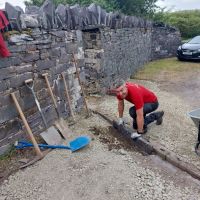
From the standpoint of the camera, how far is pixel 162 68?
14.1 m

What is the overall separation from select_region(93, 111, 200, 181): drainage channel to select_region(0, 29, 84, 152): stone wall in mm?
1596

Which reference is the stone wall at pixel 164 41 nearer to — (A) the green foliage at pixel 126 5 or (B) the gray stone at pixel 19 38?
(A) the green foliage at pixel 126 5

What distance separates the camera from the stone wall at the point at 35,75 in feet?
15.8

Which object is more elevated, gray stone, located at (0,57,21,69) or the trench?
gray stone, located at (0,57,21,69)

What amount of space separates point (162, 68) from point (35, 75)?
9.87 meters

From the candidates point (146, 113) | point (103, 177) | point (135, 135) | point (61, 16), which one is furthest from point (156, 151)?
point (61, 16)

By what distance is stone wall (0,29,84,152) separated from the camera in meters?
4.82

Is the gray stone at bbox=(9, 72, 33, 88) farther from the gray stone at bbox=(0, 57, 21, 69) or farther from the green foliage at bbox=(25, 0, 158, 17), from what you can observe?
the green foliage at bbox=(25, 0, 158, 17)

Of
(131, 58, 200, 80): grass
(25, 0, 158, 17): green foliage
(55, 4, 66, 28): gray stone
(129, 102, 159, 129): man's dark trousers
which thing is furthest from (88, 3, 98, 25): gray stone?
(25, 0, 158, 17): green foliage

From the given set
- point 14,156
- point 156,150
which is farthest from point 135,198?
point 14,156

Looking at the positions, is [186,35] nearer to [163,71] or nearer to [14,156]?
[163,71]

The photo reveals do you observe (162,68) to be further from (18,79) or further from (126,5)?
(18,79)

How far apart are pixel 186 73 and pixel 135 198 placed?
395 inches

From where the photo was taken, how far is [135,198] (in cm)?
389
